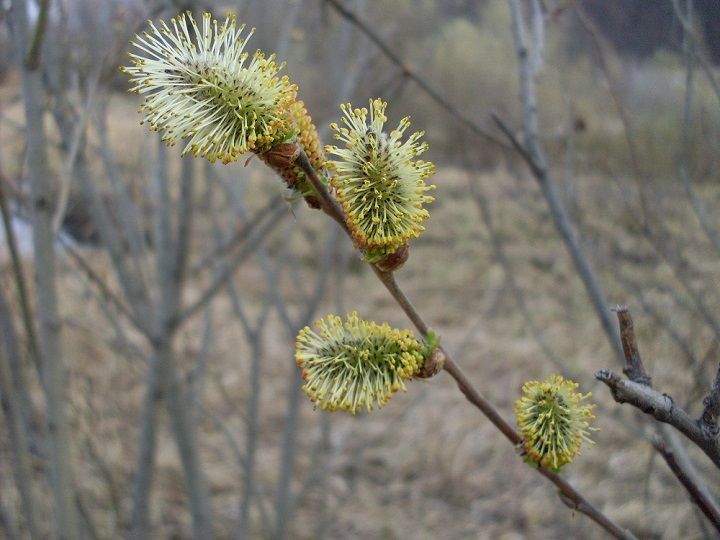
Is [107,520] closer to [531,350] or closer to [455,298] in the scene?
[531,350]

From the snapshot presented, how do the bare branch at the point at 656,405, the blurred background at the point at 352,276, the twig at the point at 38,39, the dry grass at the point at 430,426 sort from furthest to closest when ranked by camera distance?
the dry grass at the point at 430,426 → the blurred background at the point at 352,276 → the twig at the point at 38,39 → the bare branch at the point at 656,405

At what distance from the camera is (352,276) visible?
25.6ft

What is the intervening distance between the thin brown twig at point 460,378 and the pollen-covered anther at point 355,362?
3cm

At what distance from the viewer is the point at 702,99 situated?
1773mm

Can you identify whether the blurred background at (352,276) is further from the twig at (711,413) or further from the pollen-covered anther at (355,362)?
the twig at (711,413)

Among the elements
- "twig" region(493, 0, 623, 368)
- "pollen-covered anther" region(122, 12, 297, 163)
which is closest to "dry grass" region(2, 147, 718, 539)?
"twig" region(493, 0, 623, 368)

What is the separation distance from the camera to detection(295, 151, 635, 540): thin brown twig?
2.12 feet

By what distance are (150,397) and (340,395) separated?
46.1 inches

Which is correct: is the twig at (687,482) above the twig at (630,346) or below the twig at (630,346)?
below

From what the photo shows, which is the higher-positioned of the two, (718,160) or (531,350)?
(531,350)

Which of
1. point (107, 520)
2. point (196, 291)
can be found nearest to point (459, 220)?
point (196, 291)

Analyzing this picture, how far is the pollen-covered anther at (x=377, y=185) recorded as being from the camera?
65 cm

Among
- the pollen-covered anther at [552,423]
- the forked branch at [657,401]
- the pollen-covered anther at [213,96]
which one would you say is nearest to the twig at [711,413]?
the forked branch at [657,401]

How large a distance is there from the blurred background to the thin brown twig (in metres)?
0.04
